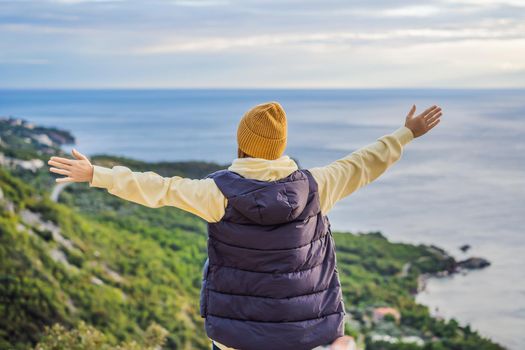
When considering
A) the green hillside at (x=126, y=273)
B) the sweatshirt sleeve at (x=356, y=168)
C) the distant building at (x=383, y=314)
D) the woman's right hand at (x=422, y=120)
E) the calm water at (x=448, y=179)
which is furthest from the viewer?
the calm water at (x=448, y=179)

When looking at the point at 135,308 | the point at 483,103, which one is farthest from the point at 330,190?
the point at 483,103

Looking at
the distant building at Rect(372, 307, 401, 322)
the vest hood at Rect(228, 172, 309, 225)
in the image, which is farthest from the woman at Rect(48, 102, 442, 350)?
the distant building at Rect(372, 307, 401, 322)

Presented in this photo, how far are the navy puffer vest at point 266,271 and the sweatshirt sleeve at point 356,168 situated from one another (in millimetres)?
44

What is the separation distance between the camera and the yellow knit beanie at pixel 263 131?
126 centimetres

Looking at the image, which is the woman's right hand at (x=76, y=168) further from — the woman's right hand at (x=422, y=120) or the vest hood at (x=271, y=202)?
the woman's right hand at (x=422, y=120)

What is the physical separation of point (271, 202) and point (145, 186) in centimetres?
21

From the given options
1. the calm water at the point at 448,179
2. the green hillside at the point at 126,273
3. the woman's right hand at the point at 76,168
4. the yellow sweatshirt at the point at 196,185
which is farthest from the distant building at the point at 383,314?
the woman's right hand at the point at 76,168

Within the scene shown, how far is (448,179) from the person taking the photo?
21688mm

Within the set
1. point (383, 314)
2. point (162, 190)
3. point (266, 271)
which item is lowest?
point (383, 314)

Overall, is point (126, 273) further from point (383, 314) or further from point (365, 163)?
point (365, 163)

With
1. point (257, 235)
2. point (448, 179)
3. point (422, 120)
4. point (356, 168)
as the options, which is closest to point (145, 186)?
point (257, 235)

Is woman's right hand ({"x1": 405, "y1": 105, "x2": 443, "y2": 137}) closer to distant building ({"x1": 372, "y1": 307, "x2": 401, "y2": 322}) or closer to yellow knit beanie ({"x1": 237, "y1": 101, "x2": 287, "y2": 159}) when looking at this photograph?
yellow knit beanie ({"x1": 237, "y1": 101, "x2": 287, "y2": 159})

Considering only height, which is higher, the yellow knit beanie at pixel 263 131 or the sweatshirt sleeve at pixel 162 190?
the yellow knit beanie at pixel 263 131

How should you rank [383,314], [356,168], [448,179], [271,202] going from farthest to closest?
[448,179]
[383,314]
[356,168]
[271,202]
